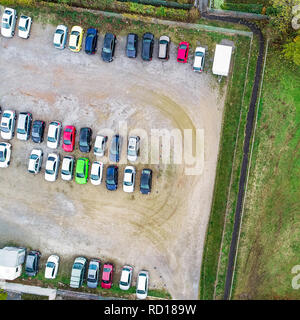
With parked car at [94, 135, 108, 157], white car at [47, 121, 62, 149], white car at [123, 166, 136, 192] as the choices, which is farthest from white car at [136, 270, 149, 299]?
white car at [47, 121, 62, 149]

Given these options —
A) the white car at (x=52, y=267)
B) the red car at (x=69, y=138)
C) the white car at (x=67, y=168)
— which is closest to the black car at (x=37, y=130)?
the red car at (x=69, y=138)

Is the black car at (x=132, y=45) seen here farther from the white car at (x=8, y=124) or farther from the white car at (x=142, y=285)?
the white car at (x=142, y=285)

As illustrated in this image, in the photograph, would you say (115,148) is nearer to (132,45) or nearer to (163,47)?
(132,45)

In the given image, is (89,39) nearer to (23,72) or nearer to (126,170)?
(23,72)

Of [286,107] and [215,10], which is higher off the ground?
[215,10]

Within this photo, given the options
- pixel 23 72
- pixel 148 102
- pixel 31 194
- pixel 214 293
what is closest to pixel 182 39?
pixel 148 102

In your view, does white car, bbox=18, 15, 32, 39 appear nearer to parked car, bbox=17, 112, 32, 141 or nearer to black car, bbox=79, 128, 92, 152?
parked car, bbox=17, 112, 32, 141
